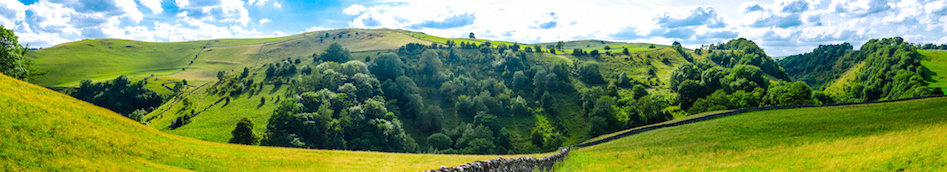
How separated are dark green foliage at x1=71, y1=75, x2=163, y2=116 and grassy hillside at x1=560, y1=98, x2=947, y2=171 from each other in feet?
441

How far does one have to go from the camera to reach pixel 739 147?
29391mm

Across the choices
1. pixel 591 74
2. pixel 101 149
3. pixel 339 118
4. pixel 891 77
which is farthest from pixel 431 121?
pixel 891 77

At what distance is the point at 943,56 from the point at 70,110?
227782mm

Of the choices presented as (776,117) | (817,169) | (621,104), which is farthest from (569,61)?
(817,169)

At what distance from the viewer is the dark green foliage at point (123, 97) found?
11344cm

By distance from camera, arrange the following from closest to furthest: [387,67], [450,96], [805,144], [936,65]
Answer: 1. [805,144]
2. [936,65]
3. [450,96]
4. [387,67]

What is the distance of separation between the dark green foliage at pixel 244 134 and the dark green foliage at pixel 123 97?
217ft

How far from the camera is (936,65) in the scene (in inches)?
5157

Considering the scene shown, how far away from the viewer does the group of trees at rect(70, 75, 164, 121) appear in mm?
113425

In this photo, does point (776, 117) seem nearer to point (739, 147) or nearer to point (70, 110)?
point (739, 147)

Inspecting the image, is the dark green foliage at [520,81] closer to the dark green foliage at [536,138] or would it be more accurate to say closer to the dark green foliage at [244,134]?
the dark green foliage at [536,138]

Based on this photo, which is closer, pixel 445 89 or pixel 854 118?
pixel 854 118

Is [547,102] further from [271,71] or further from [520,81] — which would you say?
[271,71]

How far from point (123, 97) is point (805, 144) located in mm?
155902
